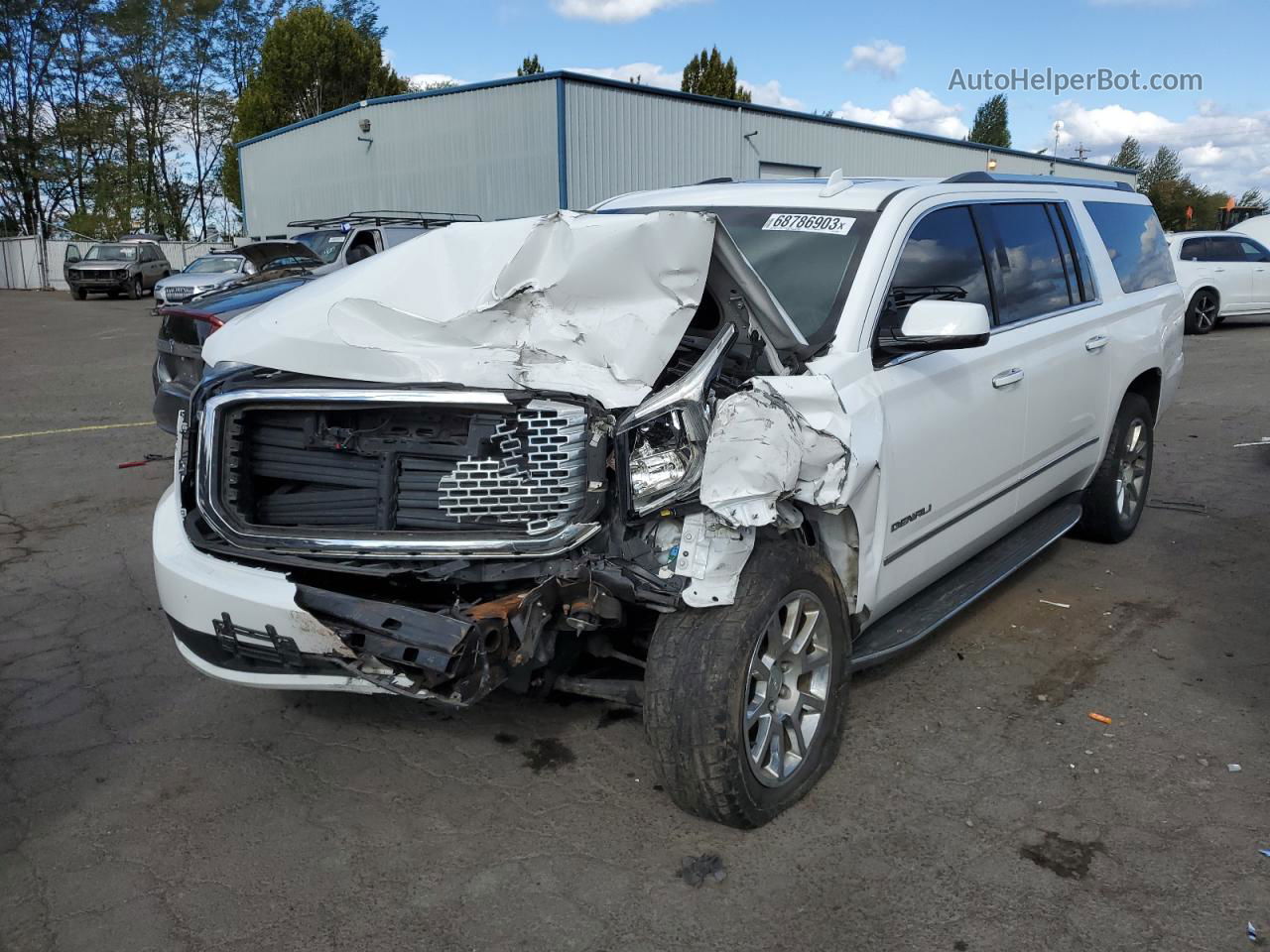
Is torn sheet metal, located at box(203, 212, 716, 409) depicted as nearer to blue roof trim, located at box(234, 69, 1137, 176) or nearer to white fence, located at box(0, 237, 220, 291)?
blue roof trim, located at box(234, 69, 1137, 176)

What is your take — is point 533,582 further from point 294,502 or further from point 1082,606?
point 1082,606

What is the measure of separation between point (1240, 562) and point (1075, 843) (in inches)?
129

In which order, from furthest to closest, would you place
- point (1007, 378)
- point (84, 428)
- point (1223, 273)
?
point (1223, 273), point (84, 428), point (1007, 378)

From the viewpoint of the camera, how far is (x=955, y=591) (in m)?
4.07

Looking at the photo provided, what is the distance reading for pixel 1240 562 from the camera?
5.60 metres

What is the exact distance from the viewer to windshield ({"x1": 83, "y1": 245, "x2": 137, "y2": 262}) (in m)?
31.8

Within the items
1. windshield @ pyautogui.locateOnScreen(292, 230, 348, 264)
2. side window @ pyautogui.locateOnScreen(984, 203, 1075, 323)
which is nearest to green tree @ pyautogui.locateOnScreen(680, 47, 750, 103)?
windshield @ pyautogui.locateOnScreen(292, 230, 348, 264)

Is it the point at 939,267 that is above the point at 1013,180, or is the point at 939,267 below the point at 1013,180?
below

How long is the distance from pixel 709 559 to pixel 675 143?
18.8 meters

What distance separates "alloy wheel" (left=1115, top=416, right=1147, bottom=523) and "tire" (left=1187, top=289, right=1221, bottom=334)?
13.4 m

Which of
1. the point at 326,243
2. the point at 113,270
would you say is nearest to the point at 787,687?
the point at 326,243

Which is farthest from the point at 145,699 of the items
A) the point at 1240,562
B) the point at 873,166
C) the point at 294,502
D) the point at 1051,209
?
the point at 873,166

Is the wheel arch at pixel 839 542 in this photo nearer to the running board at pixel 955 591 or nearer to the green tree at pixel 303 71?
the running board at pixel 955 591

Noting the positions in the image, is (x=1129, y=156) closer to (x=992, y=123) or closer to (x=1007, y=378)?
(x=992, y=123)
